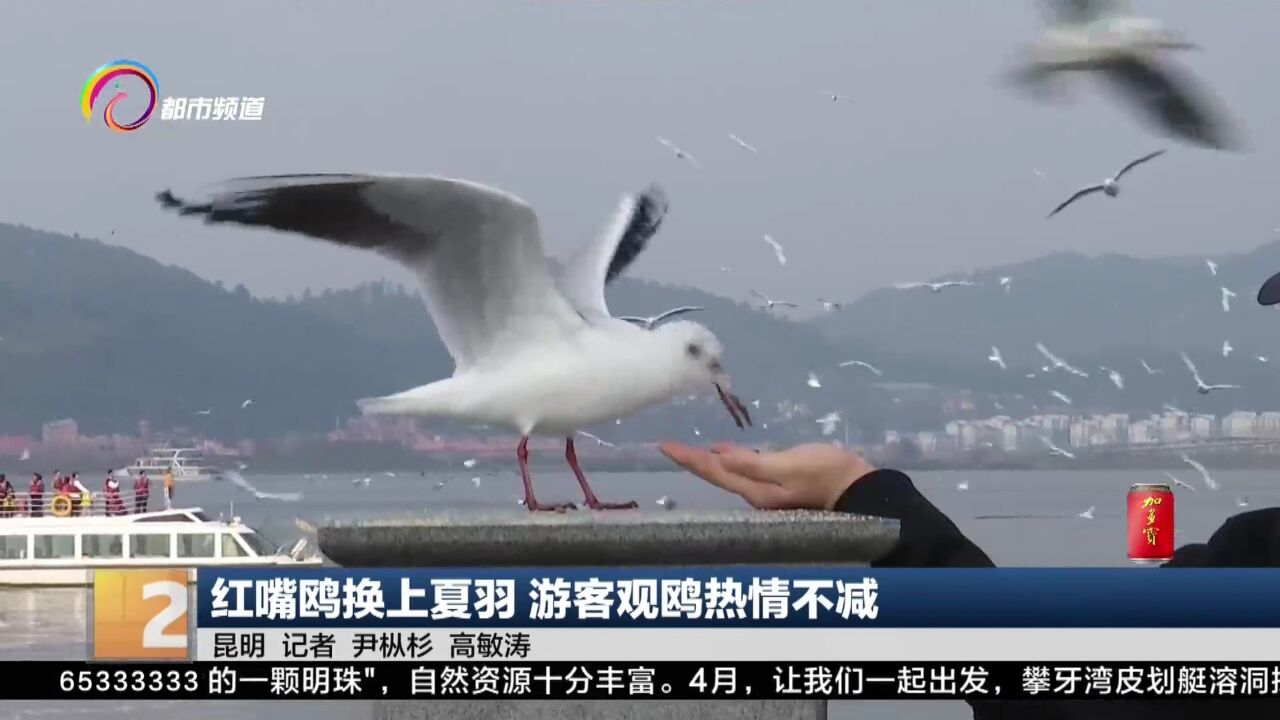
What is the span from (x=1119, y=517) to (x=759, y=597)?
77961 mm

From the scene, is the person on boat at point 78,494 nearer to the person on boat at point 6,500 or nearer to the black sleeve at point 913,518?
the person on boat at point 6,500

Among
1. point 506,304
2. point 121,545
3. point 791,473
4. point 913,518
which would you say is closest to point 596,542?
point 791,473

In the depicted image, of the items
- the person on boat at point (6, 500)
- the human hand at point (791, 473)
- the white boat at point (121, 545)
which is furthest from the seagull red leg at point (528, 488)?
the person on boat at point (6, 500)

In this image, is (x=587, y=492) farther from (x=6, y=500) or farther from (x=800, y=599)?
(x=6, y=500)

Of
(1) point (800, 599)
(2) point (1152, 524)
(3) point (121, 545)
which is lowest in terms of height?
(1) point (800, 599)

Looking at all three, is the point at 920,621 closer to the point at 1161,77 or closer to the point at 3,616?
the point at 1161,77

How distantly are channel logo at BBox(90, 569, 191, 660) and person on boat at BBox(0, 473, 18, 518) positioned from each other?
890 inches

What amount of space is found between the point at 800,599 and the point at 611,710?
560 mm

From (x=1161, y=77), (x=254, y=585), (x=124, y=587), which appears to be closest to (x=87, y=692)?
(x=124, y=587)

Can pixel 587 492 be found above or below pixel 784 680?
above

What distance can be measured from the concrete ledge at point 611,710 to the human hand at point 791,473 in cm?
74

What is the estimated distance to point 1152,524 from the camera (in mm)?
5527

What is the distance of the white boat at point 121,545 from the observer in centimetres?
2630

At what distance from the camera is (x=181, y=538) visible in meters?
26.6
